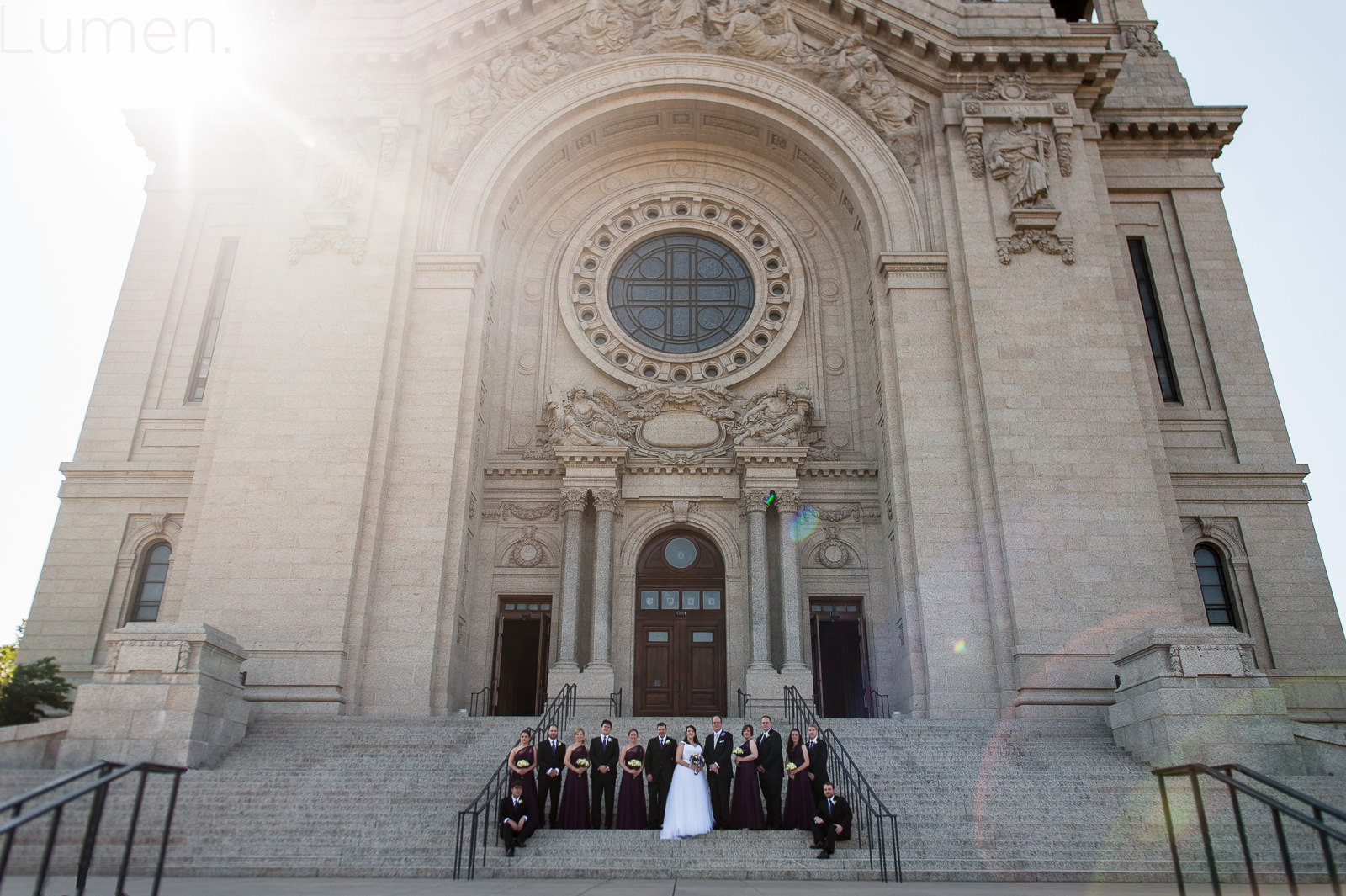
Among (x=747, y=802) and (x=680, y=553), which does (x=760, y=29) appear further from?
(x=747, y=802)

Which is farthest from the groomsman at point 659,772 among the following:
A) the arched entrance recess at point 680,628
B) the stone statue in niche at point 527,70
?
the stone statue in niche at point 527,70

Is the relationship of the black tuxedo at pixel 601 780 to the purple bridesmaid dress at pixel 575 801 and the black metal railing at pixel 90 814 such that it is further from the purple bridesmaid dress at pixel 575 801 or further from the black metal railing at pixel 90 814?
the black metal railing at pixel 90 814

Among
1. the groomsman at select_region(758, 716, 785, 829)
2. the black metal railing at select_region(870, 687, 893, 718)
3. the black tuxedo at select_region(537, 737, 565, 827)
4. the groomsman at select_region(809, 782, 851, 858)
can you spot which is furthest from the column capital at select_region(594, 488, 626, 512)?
the groomsman at select_region(809, 782, 851, 858)

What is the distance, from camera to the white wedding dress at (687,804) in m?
10.7

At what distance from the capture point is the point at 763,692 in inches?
705

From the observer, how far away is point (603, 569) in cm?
1925

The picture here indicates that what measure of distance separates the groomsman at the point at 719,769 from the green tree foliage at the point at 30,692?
1148 cm

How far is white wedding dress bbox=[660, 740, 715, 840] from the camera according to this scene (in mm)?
10688

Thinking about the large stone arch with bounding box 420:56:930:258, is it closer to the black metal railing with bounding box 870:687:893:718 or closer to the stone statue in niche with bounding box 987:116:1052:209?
the stone statue in niche with bounding box 987:116:1052:209

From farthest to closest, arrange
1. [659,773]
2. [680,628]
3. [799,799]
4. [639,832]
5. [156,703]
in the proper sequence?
[680,628] < [156,703] < [659,773] < [799,799] < [639,832]

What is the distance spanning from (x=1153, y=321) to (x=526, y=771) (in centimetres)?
1811

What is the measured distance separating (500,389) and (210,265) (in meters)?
7.74

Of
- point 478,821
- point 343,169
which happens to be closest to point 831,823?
point 478,821

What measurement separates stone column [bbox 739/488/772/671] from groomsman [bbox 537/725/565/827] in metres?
7.08
